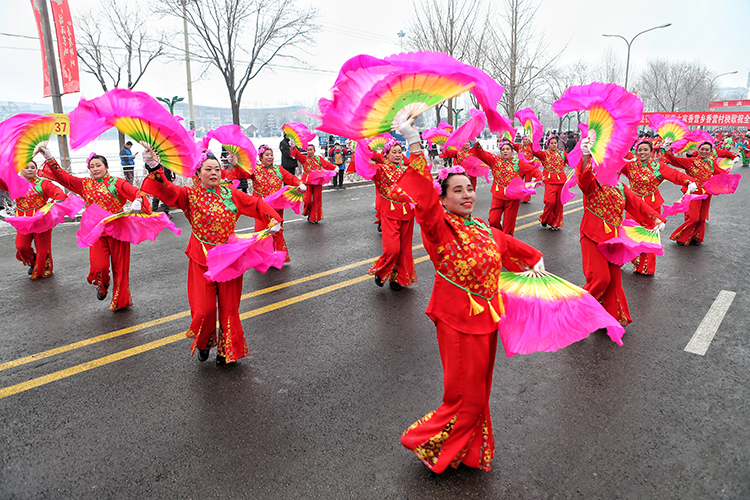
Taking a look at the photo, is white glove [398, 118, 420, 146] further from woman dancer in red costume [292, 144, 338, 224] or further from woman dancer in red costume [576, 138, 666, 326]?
woman dancer in red costume [292, 144, 338, 224]

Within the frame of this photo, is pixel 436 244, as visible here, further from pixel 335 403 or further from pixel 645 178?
pixel 645 178

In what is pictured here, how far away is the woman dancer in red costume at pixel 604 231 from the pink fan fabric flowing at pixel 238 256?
3.23 metres

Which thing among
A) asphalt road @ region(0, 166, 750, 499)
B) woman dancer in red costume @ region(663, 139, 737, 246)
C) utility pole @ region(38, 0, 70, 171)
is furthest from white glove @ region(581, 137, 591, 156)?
utility pole @ region(38, 0, 70, 171)

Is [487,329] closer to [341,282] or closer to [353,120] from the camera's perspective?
[353,120]

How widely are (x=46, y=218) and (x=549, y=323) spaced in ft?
23.6

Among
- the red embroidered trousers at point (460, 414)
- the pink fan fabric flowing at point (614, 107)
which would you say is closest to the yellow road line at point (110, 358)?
the red embroidered trousers at point (460, 414)

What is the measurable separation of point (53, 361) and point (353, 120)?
13.1 ft

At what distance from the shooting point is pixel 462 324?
2803 mm

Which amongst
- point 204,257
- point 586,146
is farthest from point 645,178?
point 204,257

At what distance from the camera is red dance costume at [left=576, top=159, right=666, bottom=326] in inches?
196

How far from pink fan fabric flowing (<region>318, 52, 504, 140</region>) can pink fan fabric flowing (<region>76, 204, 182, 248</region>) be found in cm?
396

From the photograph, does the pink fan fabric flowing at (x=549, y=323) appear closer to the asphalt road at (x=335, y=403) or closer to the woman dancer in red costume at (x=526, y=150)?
the asphalt road at (x=335, y=403)

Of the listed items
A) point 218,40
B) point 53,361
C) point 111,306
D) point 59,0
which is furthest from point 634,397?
point 218,40

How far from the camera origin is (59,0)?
13070mm
